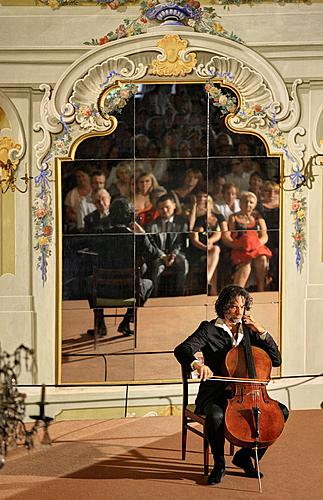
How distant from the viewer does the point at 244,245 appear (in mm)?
7820

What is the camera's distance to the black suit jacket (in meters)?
6.24

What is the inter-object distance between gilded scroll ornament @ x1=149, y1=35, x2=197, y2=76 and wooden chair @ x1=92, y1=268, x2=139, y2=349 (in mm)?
1659

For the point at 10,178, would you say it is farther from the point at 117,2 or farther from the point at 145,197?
the point at 117,2

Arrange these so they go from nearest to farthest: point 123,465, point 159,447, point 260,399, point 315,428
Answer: point 260,399 → point 123,465 → point 159,447 → point 315,428

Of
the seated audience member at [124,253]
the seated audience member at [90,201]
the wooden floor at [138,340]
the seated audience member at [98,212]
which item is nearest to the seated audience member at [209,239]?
the wooden floor at [138,340]

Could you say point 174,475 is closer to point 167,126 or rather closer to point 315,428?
point 315,428

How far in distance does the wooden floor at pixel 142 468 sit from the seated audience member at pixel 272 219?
1273 millimetres

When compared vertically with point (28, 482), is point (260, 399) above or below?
above

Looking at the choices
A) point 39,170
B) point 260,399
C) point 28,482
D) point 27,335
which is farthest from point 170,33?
point 28,482

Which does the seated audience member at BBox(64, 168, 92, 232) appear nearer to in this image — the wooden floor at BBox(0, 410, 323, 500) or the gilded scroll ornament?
the gilded scroll ornament

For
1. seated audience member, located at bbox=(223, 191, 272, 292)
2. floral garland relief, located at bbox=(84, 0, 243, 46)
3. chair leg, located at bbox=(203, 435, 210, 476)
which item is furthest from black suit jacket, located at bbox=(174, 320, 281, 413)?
floral garland relief, located at bbox=(84, 0, 243, 46)

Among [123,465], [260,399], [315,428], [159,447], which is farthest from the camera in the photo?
[315,428]

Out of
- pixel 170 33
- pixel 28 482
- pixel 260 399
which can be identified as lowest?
pixel 28 482

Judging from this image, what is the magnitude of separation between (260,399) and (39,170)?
285cm
